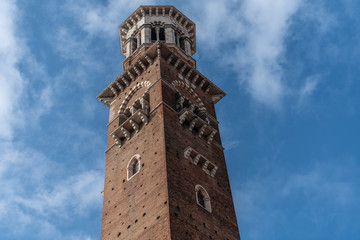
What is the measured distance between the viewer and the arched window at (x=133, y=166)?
72.2 ft

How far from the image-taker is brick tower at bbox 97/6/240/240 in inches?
743

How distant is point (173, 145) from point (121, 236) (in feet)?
15.5

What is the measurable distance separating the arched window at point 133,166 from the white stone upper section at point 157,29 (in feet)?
37.7

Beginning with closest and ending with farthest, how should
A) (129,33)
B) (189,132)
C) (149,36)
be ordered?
(189,132) → (149,36) → (129,33)

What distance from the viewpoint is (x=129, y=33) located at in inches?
1382

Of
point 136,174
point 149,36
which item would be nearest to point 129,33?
point 149,36

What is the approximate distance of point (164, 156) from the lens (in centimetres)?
2050

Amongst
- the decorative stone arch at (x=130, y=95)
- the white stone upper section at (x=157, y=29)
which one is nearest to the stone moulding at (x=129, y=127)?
the decorative stone arch at (x=130, y=95)

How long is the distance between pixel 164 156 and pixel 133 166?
263 centimetres

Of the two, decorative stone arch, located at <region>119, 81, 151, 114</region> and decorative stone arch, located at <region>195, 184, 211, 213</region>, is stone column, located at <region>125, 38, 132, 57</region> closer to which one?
decorative stone arch, located at <region>119, 81, 151, 114</region>

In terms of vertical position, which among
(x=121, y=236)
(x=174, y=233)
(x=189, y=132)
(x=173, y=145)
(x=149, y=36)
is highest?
(x=149, y=36)

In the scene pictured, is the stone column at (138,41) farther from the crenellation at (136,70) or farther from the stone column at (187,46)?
the crenellation at (136,70)

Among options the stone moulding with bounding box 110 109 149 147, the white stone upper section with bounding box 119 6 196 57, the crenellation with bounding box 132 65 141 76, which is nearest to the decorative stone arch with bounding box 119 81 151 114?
the crenellation with bounding box 132 65 141 76

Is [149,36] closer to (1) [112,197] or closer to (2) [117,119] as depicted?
(2) [117,119]
